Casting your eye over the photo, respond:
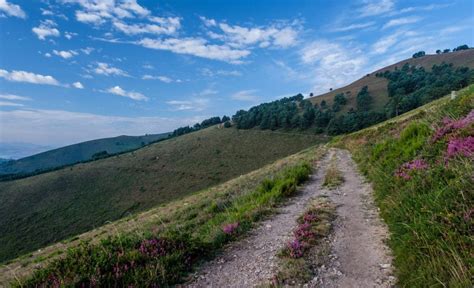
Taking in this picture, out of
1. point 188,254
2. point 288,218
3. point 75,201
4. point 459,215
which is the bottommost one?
point 75,201

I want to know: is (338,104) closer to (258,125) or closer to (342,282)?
(258,125)

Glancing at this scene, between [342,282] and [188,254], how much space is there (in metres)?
2.89

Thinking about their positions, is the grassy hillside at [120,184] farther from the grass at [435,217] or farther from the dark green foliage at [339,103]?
the grass at [435,217]

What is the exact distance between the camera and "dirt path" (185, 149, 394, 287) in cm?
431

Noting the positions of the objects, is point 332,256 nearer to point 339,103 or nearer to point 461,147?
point 461,147

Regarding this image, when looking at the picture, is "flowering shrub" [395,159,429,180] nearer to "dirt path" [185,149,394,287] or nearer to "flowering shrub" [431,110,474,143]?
"flowering shrub" [431,110,474,143]

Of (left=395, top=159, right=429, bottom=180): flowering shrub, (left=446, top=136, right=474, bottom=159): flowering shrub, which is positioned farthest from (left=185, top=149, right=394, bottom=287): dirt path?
(left=446, top=136, right=474, bottom=159): flowering shrub

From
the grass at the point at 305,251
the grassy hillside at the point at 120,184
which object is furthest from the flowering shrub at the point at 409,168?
the grassy hillside at the point at 120,184

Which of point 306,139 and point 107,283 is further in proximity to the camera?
point 306,139

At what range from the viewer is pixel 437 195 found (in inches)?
181

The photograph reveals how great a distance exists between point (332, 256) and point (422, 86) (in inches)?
4336

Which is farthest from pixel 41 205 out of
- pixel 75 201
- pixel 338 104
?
pixel 338 104

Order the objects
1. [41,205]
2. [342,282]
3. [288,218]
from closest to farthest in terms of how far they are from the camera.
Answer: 1. [342,282]
2. [288,218]
3. [41,205]

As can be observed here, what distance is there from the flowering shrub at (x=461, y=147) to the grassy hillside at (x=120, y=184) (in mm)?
54424
